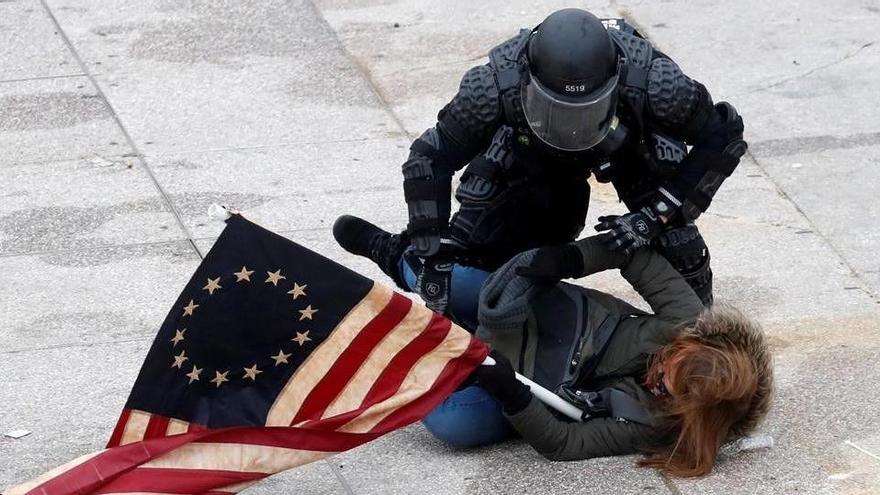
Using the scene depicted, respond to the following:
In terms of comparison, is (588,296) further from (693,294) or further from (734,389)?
(734,389)

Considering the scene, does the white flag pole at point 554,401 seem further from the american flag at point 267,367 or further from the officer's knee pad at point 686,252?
the officer's knee pad at point 686,252

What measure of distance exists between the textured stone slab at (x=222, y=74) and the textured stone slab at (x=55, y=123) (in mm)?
112

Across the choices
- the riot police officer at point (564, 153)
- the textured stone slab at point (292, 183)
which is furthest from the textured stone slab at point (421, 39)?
the riot police officer at point (564, 153)

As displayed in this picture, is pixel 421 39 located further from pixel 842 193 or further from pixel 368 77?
pixel 842 193

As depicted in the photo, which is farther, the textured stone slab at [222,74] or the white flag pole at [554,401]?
the textured stone slab at [222,74]

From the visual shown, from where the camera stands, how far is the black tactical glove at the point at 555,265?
423cm

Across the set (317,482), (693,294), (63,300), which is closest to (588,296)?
(693,294)

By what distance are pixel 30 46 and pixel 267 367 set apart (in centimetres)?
473

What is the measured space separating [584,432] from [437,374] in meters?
0.51

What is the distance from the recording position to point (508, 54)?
4.45 m

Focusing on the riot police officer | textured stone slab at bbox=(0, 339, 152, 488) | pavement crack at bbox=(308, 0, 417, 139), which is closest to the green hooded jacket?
the riot police officer

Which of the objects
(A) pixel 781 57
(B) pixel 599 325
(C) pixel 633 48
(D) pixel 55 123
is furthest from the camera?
(A) pixel 781 57

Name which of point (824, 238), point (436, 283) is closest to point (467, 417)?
point (436, 283)

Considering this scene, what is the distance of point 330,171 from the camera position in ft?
21.4
